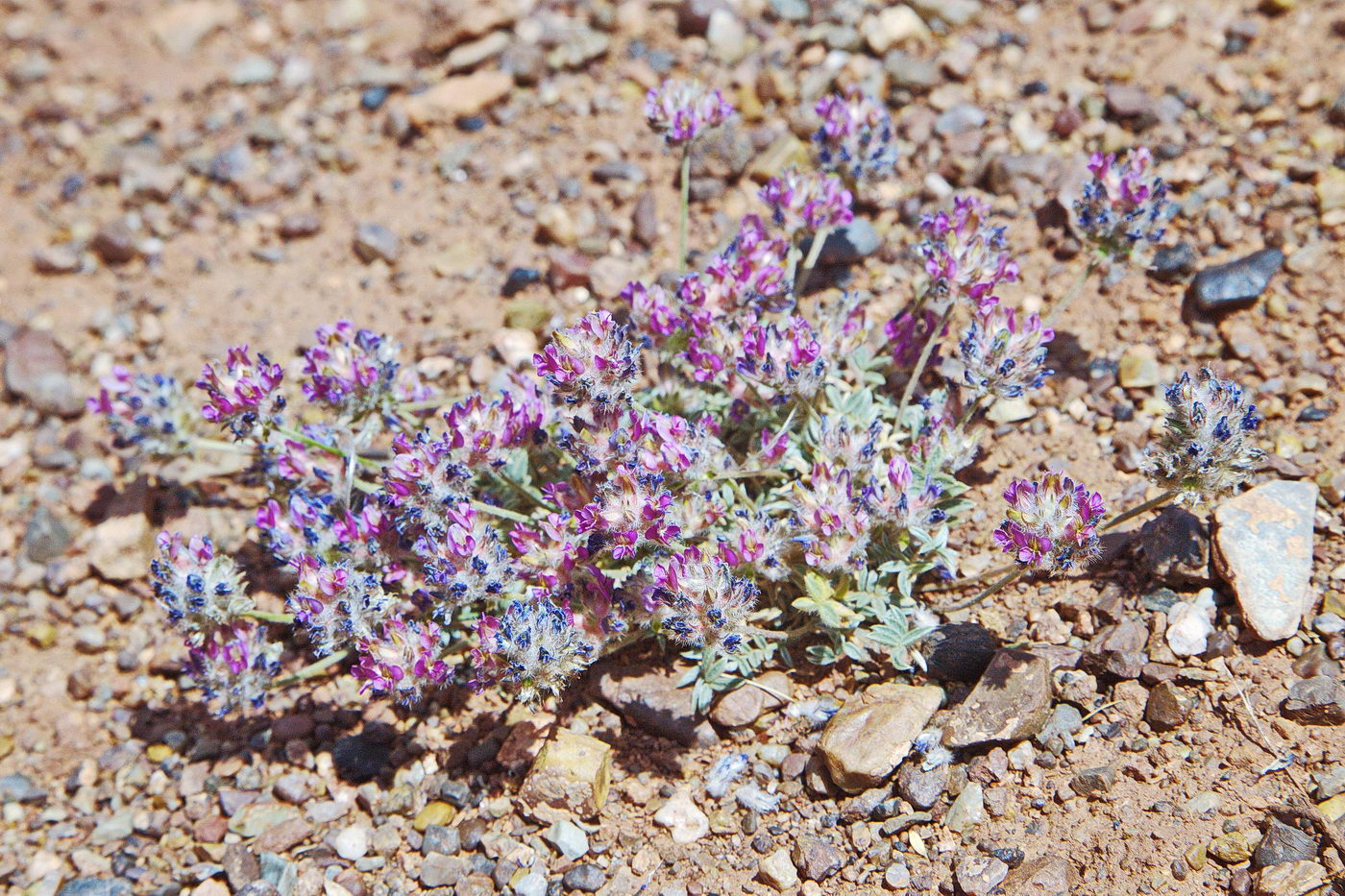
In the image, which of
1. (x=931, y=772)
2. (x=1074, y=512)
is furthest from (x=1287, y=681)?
(x=931, y=772)

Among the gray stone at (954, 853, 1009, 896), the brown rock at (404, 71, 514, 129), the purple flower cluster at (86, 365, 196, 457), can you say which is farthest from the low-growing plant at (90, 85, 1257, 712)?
the brown rock at (404, 71, 514, 129)

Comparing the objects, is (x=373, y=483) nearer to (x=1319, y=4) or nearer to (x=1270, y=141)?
(x=1270, y=141)

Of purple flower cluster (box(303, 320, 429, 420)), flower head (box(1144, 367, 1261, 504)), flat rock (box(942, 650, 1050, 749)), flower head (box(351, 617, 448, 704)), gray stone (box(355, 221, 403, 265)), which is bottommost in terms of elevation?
flat rock (box(942, 650, 1050, 749))

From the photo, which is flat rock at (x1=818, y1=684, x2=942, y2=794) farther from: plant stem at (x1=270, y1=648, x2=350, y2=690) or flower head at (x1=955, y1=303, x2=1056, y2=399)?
plant stem at (x1=270, y1=648, x2=350, y2=690)

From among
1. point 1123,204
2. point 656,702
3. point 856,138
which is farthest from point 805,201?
point 656,702

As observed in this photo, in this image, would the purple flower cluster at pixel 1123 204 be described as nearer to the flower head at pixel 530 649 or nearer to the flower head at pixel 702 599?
the flower head at pixel 702 599

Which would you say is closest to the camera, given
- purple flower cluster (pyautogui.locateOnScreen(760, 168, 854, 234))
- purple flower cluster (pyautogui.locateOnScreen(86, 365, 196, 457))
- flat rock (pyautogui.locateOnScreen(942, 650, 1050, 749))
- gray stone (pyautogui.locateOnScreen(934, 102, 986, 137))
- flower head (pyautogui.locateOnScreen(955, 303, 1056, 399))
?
flat rock (pyautogui.locateOnScreen(942, 650, 1050, 749))

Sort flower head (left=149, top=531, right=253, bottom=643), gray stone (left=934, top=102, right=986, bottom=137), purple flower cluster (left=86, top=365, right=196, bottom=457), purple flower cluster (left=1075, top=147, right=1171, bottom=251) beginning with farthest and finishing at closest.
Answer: gray stone (left=934, top=102, right=986, bottom=137), purple flower cluster (left=86, top=365, right=196, bottom=457), purple flower cluster (left=1075, top=147, right=1171, bottom=251), flower head (left=149, top=531, right=253, bottom=643)
